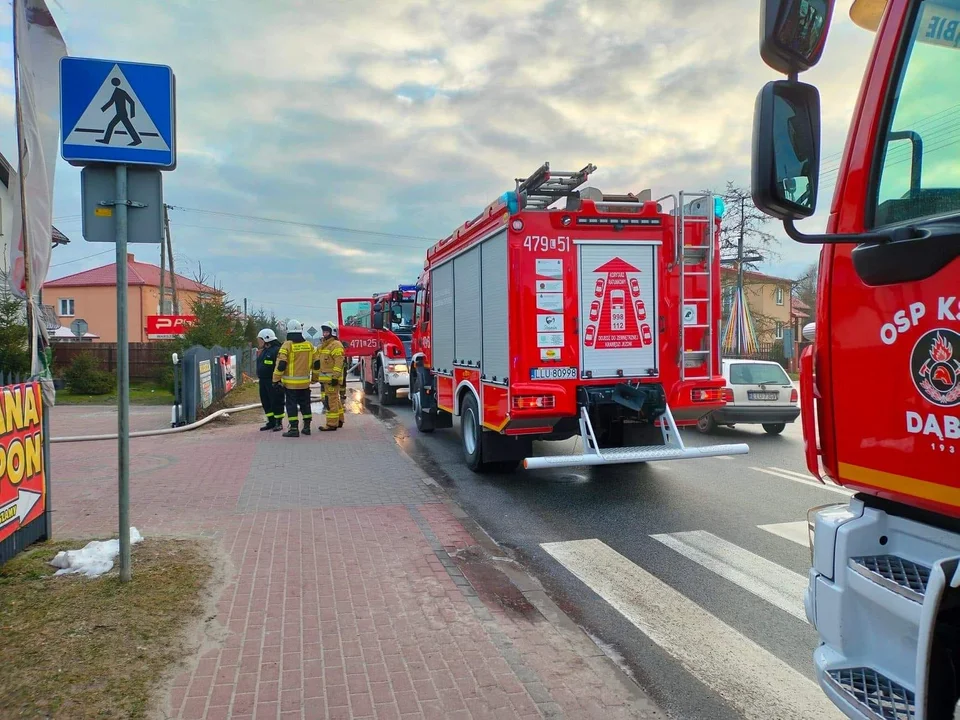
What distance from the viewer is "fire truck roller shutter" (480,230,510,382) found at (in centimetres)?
733

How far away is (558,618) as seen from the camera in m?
4.23

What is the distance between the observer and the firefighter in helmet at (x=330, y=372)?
491 inches

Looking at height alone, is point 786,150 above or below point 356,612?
above

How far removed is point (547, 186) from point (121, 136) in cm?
436

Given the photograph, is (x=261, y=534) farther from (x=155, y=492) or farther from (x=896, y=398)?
(x=896, y=398)

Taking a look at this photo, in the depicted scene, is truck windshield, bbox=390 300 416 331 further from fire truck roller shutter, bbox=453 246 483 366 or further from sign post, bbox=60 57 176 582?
sign post, bbox=60 57 176 582

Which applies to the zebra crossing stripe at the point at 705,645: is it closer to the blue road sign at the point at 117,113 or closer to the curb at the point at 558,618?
the curb at the point at 558,618

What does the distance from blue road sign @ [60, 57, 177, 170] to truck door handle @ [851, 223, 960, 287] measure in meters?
4.04

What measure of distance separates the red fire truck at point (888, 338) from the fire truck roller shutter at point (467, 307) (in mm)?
A: 6056

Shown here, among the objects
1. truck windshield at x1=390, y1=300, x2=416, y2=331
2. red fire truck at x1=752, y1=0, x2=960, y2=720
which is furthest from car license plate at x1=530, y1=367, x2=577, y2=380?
truck windshield at x1=390, y1=300, x2=416, y2=331

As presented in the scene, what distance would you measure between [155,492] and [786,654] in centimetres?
639

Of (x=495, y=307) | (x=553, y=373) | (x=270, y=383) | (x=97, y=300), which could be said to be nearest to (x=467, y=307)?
(x=495, y=307)

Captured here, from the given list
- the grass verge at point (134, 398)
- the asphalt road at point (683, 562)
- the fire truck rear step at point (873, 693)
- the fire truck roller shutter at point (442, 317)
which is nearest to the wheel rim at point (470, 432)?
the asphalt road at point (683, 562)

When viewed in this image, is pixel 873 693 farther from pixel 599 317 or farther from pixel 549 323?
pixel 599 317
